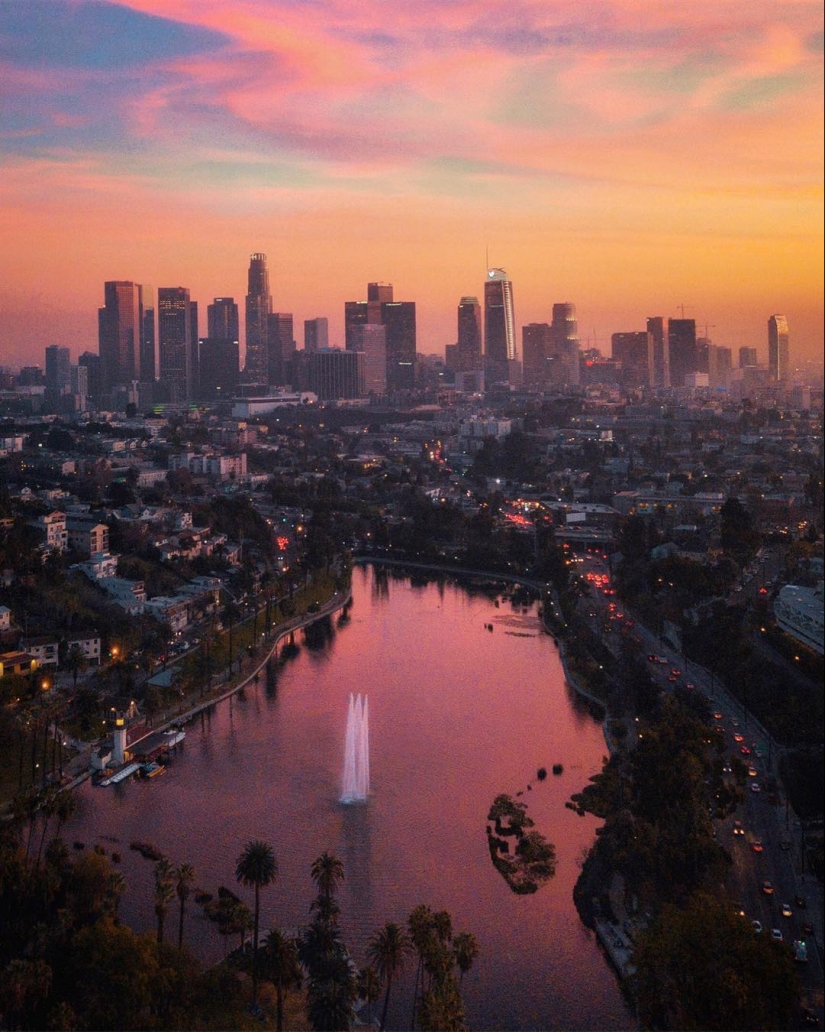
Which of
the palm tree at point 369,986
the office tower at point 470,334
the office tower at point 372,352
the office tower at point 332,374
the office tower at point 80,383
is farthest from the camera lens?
the office tower at point 470,334

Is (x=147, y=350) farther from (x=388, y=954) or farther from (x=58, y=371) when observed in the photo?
(x=388, y=954)

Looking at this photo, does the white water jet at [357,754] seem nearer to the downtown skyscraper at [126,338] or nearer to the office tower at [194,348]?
the downtown skyscraper at [126,338]

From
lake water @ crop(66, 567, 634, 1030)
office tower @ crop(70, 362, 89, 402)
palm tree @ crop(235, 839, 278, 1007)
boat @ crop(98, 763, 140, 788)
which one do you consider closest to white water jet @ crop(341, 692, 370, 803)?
lake water @ crop(66, 567, 634, 1030)

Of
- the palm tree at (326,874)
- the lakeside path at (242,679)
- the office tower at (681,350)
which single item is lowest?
the palm tree at (326,874)

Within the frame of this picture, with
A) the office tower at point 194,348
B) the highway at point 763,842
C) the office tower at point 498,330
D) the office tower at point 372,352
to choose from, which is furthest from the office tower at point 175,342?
the highway at point 763,842

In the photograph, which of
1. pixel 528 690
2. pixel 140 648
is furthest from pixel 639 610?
pixel 140 648
